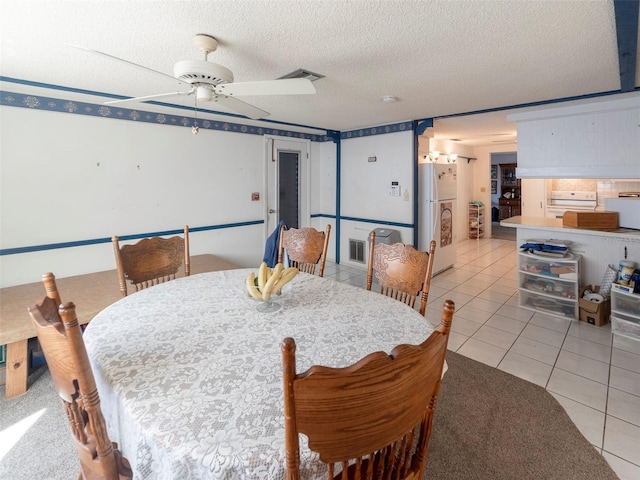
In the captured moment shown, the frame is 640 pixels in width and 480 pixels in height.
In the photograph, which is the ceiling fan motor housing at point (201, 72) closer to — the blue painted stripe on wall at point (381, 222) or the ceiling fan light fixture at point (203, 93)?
the ceiling fan light fixture at point (203, 93)

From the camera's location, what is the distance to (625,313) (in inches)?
114

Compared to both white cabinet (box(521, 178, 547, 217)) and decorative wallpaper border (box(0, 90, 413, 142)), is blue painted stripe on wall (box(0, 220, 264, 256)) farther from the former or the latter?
white cabinet (box(521, 178, 547, 217))

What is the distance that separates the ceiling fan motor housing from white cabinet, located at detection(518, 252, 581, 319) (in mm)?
3522

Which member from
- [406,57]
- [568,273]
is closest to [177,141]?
[406,57]

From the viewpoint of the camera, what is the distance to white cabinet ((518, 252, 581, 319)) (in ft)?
10.9

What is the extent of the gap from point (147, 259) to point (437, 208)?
3814mm

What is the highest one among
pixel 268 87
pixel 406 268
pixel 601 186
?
pixel 268 87

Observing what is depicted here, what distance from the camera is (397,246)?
6.58 ft

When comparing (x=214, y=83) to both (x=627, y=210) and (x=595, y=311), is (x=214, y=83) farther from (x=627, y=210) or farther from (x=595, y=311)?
(x=627, y=210)

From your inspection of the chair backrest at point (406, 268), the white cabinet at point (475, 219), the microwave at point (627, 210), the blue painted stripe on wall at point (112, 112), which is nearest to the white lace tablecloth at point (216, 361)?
the chair backrest at point (406, 268)

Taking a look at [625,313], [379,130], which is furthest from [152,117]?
[625,313]

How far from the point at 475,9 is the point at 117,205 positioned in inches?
144

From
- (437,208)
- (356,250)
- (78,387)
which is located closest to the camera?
(78,387)

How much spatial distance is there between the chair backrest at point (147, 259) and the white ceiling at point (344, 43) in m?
1.21
